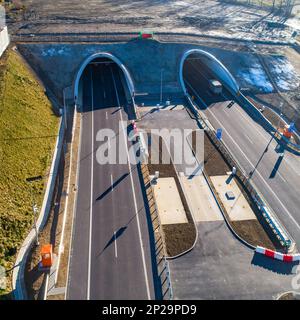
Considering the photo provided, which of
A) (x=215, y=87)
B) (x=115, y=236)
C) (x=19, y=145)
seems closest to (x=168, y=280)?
(x=115, y=236)

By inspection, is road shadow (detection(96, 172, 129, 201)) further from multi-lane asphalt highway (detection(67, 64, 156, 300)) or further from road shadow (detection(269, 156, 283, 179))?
road shadow (detection(269, 156, 283, 179))

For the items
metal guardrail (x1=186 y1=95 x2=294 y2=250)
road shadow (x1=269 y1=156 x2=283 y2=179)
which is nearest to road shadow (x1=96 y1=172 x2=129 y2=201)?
metal guardrail (x1=186 y1=95 x2=294 y2=250)

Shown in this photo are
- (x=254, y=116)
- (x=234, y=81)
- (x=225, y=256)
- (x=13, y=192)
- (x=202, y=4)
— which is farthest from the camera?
(x=202, y=4)

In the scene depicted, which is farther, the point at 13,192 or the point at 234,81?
the point at 234,81

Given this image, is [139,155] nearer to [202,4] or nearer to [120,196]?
[120,196]

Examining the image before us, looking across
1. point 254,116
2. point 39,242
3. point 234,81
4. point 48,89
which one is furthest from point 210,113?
point 39,242

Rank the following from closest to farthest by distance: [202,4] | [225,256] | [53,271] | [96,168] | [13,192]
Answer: [53,271]
[225,256]
[13,192]
[96,168]
[202,4]
